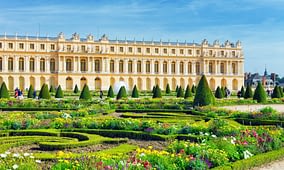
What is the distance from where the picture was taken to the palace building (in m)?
61.0

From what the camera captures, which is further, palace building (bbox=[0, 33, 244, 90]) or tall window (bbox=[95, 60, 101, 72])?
tall window (bbox=[95, 60, 101, 72])

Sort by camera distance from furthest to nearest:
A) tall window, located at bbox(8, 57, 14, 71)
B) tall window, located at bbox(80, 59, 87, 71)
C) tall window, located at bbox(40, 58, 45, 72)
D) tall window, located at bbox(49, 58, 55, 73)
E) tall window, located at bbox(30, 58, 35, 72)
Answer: tall window, located at bbox(80, 59, 87, 71)
tall window, located at bbox(49, 58, 55, 73)
tall window, located at bbox(40, 58, 45, 72)
tall window, located at bbox(30, 58, 35, 72)
tall window, located at bbox(8, 57, 14, 71)

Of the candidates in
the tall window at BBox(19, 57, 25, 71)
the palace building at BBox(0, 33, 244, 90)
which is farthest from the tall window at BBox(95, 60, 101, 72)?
the tall window at BBox(19, 57, 25, 71)

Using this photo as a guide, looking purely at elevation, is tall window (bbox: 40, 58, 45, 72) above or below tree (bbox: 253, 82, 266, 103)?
above

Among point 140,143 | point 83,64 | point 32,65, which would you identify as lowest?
point 140,143

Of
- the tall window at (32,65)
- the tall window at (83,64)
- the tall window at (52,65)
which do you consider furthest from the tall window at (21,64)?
the tall window at (83,64)

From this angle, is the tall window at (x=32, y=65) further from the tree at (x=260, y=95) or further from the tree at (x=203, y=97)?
the tree at (x=203, y=97)

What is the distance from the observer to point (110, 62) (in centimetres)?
6581

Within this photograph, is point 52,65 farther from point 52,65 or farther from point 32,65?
point 32,65

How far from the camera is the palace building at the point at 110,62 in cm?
6100

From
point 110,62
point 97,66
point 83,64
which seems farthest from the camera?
point 110,62

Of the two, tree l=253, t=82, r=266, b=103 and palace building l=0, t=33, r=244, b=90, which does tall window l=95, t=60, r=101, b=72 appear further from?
tree l=253, t=82, r=266, b=103

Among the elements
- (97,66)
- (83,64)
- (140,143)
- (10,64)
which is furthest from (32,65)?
(140,143)

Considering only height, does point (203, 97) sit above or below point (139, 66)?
below
